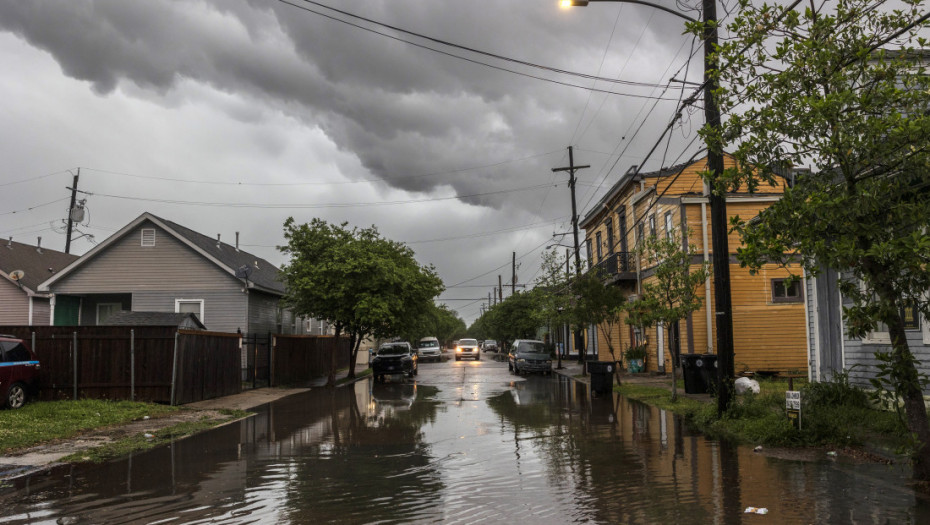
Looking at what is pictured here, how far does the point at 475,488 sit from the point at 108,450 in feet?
21.0

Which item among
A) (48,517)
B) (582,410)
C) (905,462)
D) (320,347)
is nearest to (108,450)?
(48,517)

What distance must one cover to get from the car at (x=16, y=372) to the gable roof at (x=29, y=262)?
1573 cm

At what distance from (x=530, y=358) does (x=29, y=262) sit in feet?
82.6

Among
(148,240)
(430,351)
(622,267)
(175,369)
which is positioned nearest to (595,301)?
(622,267)

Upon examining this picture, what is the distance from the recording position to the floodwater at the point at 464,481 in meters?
6.64

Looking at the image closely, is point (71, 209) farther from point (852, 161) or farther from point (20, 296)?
point (852, 161)

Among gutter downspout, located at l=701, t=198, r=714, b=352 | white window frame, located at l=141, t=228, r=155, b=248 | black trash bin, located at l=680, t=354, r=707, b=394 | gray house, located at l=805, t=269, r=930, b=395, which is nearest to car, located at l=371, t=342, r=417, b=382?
white window frame, located at l=141, t=228, r=155, b=248

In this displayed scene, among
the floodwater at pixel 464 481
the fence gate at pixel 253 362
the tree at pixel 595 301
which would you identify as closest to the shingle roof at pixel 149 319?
the fence gate at pixel 253 362

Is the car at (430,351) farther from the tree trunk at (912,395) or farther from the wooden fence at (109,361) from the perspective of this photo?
the tree trunk at (912,395)

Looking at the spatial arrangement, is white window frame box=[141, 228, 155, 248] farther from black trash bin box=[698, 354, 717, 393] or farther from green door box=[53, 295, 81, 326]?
black trash bin box=[698, 354, 717, 393]

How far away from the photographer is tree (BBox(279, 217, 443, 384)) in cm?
2538

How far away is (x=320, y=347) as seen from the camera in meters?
31.2

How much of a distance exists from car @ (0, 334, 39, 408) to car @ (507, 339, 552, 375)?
21566 mm

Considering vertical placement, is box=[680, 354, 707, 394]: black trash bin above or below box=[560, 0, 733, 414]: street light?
below
